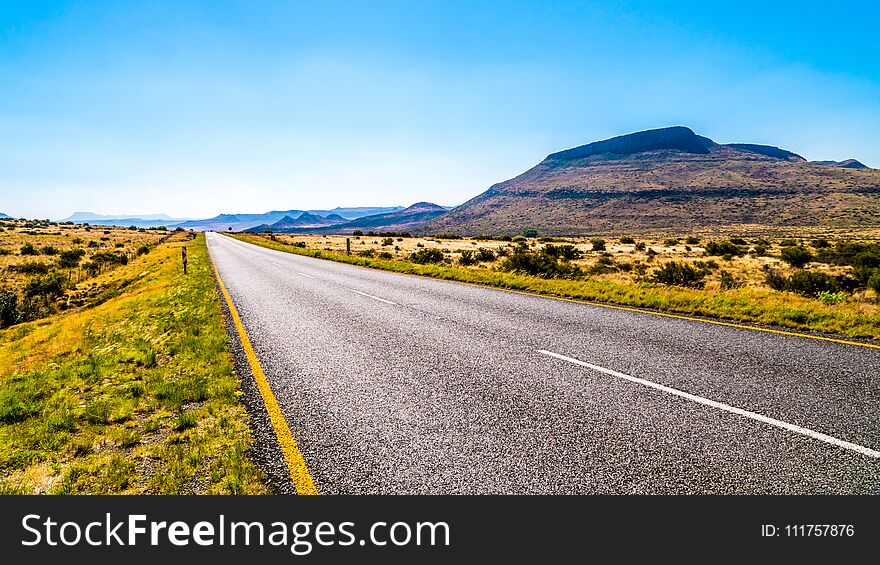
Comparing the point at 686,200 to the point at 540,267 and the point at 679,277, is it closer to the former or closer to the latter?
the point at 540,267

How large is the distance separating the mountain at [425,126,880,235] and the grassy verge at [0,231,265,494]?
101m

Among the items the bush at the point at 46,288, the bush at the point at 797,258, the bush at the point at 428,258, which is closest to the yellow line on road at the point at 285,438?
the bush at the point at 428,258

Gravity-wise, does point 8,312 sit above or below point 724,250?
below

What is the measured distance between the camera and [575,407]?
14.8 ft

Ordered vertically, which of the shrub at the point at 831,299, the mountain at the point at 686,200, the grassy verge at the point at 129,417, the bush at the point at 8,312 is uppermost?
the mountain at the point at 686,200

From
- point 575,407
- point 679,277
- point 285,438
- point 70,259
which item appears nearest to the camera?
point 285,438

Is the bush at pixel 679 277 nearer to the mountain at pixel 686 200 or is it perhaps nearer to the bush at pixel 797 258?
the bush at pixel 797 258

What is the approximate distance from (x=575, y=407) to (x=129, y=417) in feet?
16.5

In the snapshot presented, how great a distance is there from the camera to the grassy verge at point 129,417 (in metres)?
3.40

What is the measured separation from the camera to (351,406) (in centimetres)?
476

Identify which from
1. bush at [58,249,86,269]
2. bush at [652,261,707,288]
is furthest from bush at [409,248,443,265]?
bush at [58,249,86,269]

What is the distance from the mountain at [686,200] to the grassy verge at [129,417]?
332ft

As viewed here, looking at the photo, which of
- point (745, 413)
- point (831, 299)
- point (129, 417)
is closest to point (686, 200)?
point (831, 299)

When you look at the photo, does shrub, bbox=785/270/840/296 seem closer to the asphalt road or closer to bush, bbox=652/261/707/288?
bush, bbox=652/261/707/288
